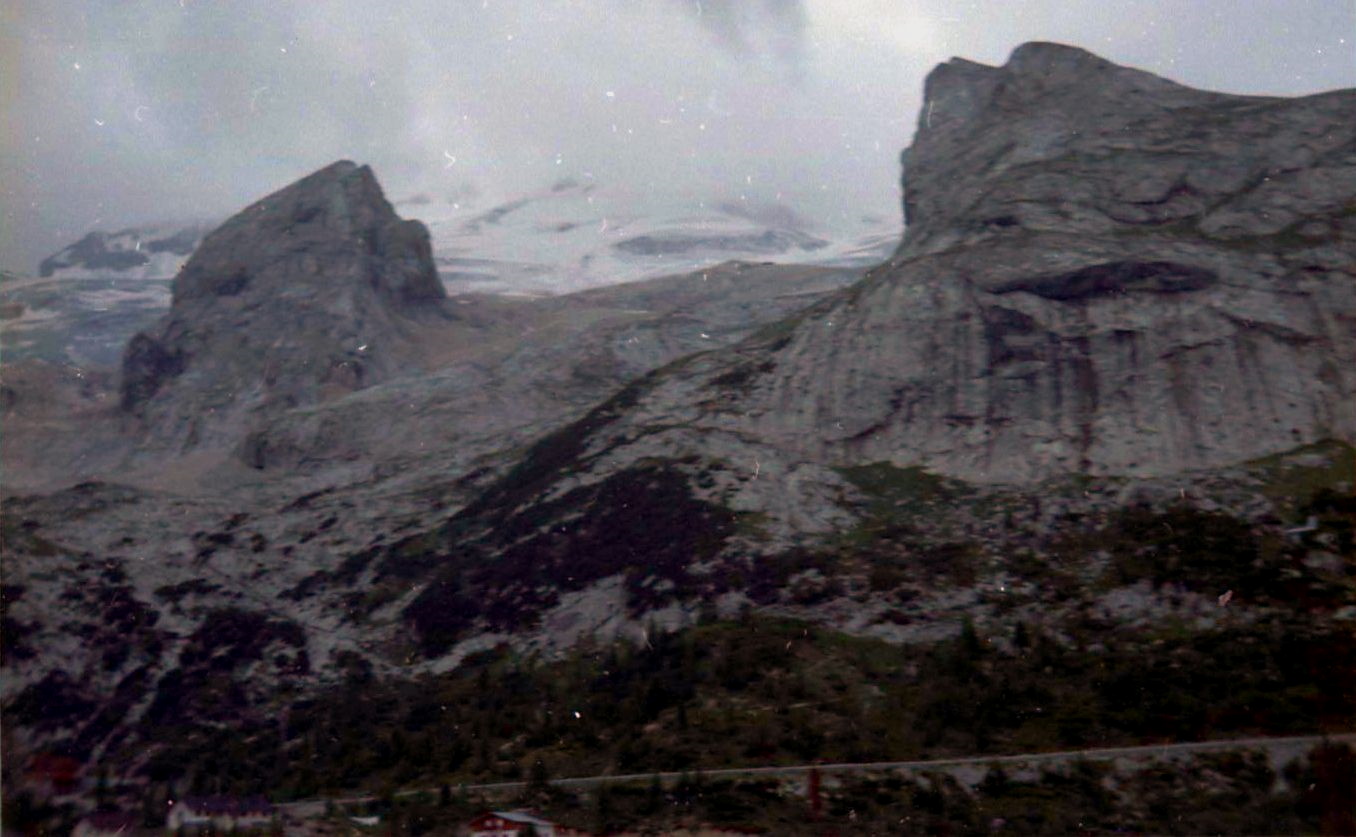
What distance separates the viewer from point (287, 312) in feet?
Answer: 456

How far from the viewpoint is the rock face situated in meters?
60.2

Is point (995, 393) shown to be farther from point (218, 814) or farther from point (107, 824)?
point (107, 824)

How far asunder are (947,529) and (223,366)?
10472 centimetres

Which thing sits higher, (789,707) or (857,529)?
(857,529)

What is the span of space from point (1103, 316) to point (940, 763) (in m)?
40.6

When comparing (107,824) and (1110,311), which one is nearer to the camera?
(107,824)

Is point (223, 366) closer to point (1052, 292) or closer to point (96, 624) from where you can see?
point (96, 624)

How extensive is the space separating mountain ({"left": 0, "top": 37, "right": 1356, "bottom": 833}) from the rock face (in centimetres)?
26

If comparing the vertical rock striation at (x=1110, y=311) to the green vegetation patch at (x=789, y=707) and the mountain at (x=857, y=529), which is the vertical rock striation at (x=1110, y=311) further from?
the green vegetation patch at (x=789, y=707)

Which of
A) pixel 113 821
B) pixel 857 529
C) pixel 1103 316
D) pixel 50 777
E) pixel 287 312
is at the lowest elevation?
pixel 113 821

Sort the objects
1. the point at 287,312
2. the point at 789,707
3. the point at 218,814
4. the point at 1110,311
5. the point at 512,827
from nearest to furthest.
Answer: the point at 512,827
the point at 218,814
the point at 789,707
the point at 1110,311
the point at 287,312

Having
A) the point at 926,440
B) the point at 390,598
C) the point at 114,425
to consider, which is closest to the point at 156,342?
the point at 114,425

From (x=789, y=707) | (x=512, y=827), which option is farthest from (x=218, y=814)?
(x=789, y=707)

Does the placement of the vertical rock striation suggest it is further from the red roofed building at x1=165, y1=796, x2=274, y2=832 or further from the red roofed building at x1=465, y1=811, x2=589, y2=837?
the red roofed building at x1=165, y1=796, x2=274, y2=832
